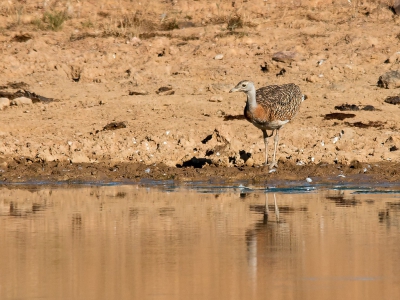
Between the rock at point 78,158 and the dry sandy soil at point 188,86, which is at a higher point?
the dry sandy soil at point 188,86

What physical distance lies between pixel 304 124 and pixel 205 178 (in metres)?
2.83

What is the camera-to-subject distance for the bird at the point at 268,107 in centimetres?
1426

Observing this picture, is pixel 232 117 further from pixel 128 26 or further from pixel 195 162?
pixel 128 26

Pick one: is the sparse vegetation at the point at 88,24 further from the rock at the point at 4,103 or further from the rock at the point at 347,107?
the rock at the point at 347,107

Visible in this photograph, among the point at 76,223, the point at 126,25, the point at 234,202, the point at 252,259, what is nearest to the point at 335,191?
the point at 234,202

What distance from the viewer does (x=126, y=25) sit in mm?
21703

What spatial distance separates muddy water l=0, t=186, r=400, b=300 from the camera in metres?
7.19

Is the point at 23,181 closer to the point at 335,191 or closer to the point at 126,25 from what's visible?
the point at 335,191

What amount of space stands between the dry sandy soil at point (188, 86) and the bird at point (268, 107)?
534 mm

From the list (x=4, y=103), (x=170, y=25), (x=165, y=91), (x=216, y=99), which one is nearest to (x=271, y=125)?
Answer: (x=216, y=99)

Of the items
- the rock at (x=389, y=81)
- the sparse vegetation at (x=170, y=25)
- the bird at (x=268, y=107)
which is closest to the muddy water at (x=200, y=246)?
the bird at (x=268, y=107)

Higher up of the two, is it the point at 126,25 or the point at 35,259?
the point at 126,25

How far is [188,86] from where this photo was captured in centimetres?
1845

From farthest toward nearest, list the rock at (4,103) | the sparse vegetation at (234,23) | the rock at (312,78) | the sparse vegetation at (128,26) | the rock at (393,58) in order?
the sparse vegetation at (234,23), the sparse vegetation at (128,26), the rock at (393,58), the rock at (312,78), the rock at (4,103)
